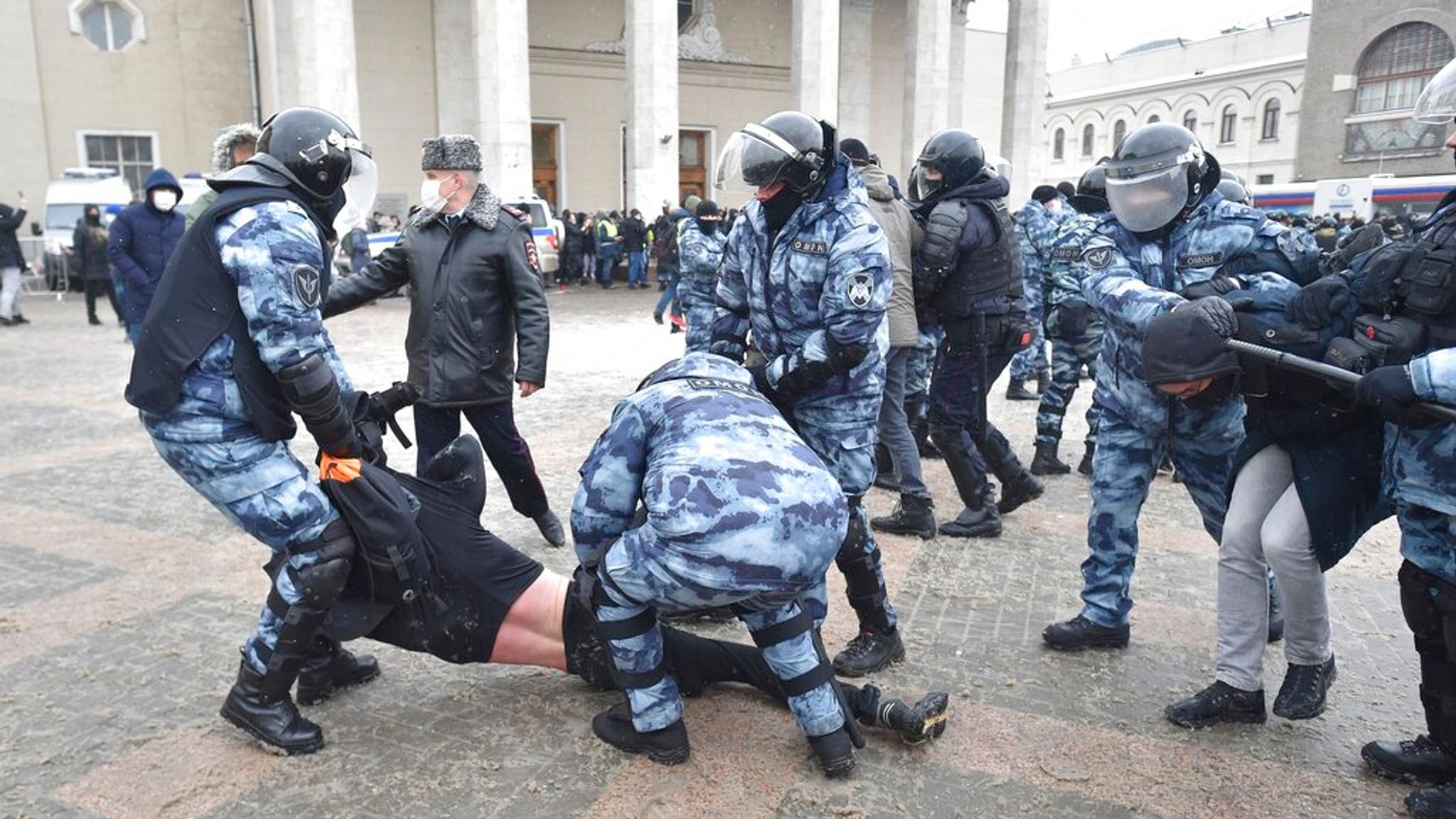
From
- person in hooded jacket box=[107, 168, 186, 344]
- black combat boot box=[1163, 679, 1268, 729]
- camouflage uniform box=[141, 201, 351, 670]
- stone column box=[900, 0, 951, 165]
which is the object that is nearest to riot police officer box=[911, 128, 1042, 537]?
black combat boot box=[1163, 679, 1268, 729]

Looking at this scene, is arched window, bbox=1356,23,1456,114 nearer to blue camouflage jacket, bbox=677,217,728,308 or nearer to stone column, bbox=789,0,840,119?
stone column, bbox=789,0,840,119

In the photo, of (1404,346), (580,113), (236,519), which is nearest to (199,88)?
(580,113)

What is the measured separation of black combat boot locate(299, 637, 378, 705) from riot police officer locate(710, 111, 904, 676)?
Result: 165cm

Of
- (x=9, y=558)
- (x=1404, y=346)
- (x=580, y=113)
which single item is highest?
(x=580, y=113)

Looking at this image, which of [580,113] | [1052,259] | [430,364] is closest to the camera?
[430,364]

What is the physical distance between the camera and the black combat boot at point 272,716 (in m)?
3.08

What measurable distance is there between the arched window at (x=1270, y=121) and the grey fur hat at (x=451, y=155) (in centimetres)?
5007

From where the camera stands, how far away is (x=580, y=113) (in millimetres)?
27562

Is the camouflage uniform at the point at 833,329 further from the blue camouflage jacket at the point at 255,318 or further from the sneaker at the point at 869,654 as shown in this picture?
the blue camouflage jacket at the point at 255,318

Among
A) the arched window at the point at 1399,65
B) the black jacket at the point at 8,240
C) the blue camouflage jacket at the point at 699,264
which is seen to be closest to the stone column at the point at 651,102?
the black jacket at the point at 8,240

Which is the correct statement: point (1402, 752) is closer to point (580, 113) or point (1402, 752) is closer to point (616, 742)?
point (616, 742)

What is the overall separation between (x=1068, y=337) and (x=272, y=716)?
222 inches

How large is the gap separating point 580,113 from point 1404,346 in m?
26.8

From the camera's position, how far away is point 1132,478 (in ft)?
12.3
